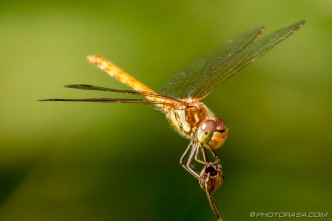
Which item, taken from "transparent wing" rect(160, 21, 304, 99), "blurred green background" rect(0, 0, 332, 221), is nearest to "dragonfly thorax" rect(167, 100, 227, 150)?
"transparent wing" rect(160, 21, 304, 99)

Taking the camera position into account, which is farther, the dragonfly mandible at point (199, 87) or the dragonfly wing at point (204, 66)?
the dragonfly wing at point (204, 66)

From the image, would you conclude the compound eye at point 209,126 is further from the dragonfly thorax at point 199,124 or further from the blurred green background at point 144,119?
the blurred green background at point 144,119

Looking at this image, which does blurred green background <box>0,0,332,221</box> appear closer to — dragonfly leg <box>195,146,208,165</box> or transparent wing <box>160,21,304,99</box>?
transparent wing <box>160,21,304,99</box>

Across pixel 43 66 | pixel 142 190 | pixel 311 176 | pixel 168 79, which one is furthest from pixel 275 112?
pixel 43 66

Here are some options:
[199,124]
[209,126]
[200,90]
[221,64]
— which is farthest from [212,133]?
[221,64]

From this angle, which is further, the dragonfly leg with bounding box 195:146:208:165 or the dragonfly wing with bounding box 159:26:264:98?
the dragonfly wing with bounding box 159:26:264:98

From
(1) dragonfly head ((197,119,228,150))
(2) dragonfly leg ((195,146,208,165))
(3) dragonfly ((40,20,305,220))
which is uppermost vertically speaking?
(3) dragonfly ((40,20,305,220))

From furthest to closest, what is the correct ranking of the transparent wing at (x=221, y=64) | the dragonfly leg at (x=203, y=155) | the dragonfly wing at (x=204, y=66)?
the dragonfly wing at (x=204, y=66) → the transparent wing at (x=221, y=64) → the dragonfly leg at (x=203, y=155)

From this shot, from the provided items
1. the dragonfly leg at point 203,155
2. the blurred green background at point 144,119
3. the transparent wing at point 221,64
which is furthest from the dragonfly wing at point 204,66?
the dragonfly leg at point 203,155
